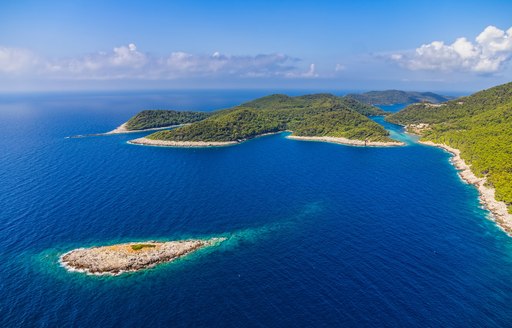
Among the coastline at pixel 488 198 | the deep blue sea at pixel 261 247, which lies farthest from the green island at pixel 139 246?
the coastline at pixel 488 198

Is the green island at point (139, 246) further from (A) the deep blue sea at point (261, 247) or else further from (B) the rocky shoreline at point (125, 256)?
(A) the deep blue sea at point (261, 247)

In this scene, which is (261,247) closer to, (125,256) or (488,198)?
(125,256)

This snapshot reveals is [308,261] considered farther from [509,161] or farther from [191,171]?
[509,161]

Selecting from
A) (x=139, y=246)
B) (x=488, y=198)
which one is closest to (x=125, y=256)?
(x=139, y=246)

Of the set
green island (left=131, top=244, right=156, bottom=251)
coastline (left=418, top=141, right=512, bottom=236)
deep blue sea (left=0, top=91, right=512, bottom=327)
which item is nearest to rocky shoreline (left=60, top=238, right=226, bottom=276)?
green island (left=131, top=244, right=156, bottom=251)

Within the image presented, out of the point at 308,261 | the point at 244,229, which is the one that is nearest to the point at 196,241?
the point at 244,229

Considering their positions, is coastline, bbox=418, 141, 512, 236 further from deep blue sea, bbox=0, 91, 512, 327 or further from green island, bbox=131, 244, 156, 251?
green island, bbox=131, 244, 156, 251

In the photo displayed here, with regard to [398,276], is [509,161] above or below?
above
